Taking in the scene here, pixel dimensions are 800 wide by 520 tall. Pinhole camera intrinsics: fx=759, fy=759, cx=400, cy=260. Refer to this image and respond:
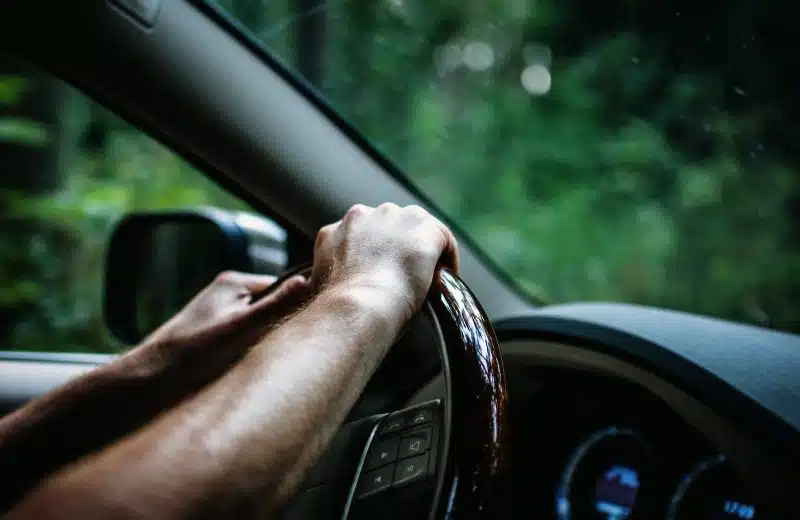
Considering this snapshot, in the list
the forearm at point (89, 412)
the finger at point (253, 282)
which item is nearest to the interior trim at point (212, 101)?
the finger at point (253, 282)

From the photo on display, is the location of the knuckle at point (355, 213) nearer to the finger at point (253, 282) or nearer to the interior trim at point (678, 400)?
the interior trim at point (678, 400)

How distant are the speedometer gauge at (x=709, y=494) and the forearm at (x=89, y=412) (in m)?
1.21

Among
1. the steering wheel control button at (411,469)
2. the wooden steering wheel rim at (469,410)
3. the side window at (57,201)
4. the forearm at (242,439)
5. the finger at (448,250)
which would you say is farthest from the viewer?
the side window at (57,201)

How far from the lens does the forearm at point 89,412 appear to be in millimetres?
1710

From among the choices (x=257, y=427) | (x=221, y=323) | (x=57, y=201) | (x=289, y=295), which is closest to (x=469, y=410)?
(x=257, y=427)

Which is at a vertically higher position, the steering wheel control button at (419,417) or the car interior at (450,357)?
the car interior at (450,357)

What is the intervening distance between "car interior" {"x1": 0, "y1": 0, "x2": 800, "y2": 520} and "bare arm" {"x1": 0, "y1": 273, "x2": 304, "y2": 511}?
0.09 m

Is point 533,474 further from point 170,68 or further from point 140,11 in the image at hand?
point 140,11

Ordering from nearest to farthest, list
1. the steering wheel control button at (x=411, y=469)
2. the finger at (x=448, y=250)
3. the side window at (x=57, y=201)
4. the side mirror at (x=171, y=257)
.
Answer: the steering wheel control button at (x=411, y=469), the finger at (x=448, y=250), the side mirror at (x=171, y=257), the side window at (x=57, y=201)

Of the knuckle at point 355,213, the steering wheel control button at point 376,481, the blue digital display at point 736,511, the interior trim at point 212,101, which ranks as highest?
the interior trim at point 212,101

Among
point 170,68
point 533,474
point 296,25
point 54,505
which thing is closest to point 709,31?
point 296,25

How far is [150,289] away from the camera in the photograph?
2.96m

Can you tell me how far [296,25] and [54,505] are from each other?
178 centimetres

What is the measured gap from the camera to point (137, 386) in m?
1.92
